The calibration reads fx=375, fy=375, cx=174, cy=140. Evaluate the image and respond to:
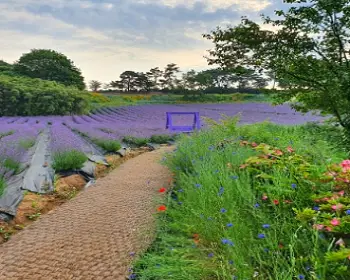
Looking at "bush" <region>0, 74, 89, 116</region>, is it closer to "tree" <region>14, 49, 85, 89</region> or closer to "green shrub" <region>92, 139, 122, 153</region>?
"green shrub" <region>92, 139, 122, 153</region>

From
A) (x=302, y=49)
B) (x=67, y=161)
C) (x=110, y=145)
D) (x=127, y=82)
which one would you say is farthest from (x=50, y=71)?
(x=302, y=49)

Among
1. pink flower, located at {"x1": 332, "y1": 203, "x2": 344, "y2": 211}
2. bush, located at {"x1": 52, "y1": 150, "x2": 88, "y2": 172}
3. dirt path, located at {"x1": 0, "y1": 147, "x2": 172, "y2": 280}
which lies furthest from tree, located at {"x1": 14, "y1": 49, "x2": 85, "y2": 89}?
pink flower, located at {"x1": 332, "y1": 203, "x2": 344, "y2": 211}

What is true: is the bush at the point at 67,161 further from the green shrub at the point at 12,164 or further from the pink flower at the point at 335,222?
the pink flower at the point at 335,222

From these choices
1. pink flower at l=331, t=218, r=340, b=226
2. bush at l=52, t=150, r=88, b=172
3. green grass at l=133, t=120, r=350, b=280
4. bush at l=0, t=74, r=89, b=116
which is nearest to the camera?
pink flower at l=331, t=218, r=340, b=226

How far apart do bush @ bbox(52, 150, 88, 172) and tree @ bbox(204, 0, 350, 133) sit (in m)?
2.98

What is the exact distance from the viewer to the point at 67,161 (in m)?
6.43

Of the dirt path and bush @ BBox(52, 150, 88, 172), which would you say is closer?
the dirt path

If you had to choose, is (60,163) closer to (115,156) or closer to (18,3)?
(115,156)

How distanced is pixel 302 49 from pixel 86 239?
12.8 ft

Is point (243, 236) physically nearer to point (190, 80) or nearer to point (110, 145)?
point (110, 145)

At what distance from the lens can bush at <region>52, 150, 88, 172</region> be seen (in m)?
6.39

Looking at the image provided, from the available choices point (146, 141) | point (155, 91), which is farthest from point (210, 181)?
point (155, 91)

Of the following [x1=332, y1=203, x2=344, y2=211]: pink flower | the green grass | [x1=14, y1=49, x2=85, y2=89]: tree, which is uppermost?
[x1=14, y1=49, x2=85, y2=89]: tree

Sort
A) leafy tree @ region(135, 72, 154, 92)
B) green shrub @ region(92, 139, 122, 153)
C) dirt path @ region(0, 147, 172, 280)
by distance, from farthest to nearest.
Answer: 1. leafy tree @ region(135, 72, 154, 92)
2. green shrub @ region(92, 139, 122, 153)
3. dirt path @ region(0, 147, 172, 280)
